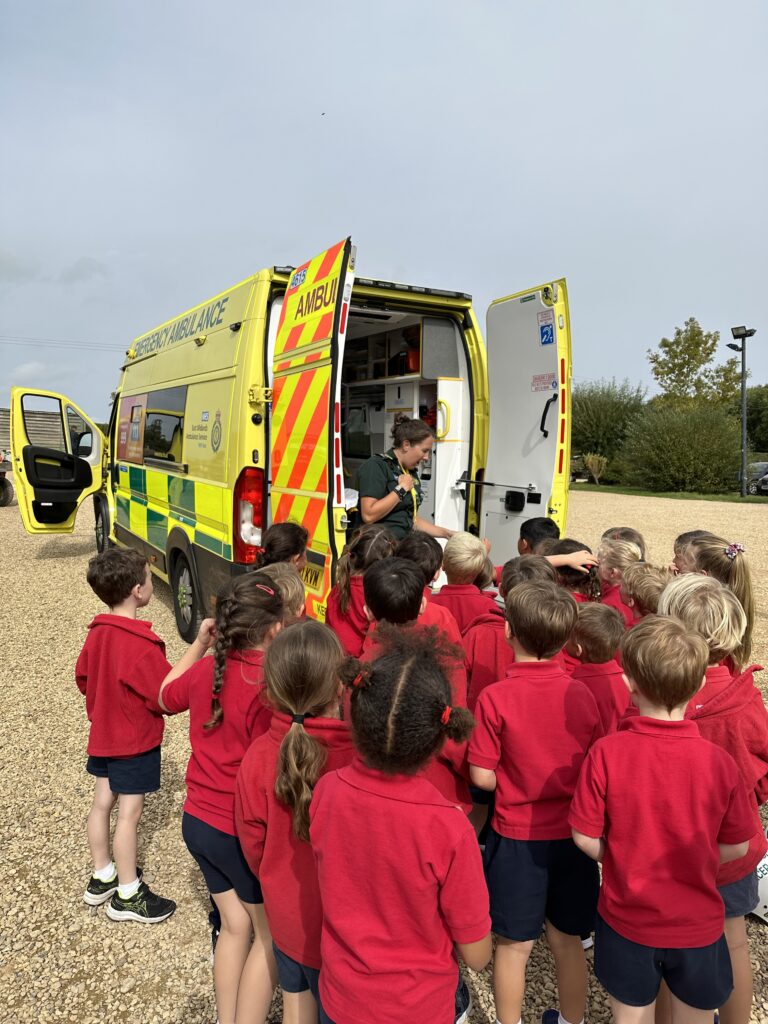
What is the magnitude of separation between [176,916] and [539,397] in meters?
3.44

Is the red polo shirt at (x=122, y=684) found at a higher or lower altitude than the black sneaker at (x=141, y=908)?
higher

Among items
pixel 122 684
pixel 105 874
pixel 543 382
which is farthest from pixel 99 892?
pixel 543 382

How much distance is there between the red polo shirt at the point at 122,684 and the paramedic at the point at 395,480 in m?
1.54

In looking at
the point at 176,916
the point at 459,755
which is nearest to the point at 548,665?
the point at 459,755

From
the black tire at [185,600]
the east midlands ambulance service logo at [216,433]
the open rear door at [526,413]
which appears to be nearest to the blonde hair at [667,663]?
the open rear door at [526,413]

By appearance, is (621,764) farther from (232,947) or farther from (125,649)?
(125,649)

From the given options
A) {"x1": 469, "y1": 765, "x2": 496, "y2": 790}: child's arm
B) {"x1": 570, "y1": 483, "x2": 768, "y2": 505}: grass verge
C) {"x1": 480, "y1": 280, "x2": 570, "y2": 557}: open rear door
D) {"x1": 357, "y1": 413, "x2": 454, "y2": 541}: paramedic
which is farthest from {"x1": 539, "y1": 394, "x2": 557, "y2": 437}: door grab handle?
{"x1": 570, "y1": 483, "x2": 768, "y2": 505}: grass verge

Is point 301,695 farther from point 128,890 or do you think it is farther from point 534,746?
point 128,890

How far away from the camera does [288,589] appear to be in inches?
89.0

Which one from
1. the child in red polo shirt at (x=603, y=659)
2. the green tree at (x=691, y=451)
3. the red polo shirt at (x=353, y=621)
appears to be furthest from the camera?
the green tree at (x=691, y=451)

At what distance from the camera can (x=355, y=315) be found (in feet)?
16.9

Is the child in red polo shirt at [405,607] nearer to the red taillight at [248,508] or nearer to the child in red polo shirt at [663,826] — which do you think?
the child in red polo shirt at [663,826]

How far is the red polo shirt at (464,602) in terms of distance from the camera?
9.14ft

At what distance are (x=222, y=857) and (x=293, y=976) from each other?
14.3 inches
